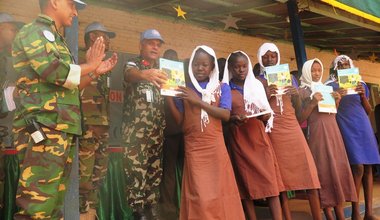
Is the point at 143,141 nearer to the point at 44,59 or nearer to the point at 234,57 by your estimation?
the point at 234,57

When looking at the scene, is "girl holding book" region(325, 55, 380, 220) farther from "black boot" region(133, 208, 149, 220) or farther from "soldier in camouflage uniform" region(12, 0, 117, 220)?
"soldier in camouflage uniform" region(12, 0, 117, 220)

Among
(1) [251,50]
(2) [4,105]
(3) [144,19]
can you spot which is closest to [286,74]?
(2) [4,105]

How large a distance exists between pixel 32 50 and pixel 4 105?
0.97 metres

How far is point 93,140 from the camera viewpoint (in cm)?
364

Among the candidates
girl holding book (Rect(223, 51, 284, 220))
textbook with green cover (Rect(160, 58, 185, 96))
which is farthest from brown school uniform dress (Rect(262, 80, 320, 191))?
textbook with green cover (Rect(160, 58, 185, 96))

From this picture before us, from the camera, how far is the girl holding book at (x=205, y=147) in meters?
3.16

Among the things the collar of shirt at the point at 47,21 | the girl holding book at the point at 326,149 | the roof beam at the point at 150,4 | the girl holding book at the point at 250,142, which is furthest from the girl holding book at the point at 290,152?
the roof beam at the point at 150,4

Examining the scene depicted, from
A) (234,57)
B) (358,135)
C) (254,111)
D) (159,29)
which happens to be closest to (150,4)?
(159,29)

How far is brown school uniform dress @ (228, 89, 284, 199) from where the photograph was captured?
3445 millimetres

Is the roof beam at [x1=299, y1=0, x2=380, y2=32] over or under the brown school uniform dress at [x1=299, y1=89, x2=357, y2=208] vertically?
over

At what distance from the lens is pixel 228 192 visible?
10.6ft

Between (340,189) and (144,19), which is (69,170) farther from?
(144,19)

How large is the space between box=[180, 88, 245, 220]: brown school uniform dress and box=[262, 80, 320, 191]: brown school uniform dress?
0.66 meters

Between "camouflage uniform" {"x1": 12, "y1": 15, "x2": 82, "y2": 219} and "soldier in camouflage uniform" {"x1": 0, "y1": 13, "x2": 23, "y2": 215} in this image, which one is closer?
"camouflage uniform" {"x1": 12, "y1": 15, "x2": 82, "y2": 219}
